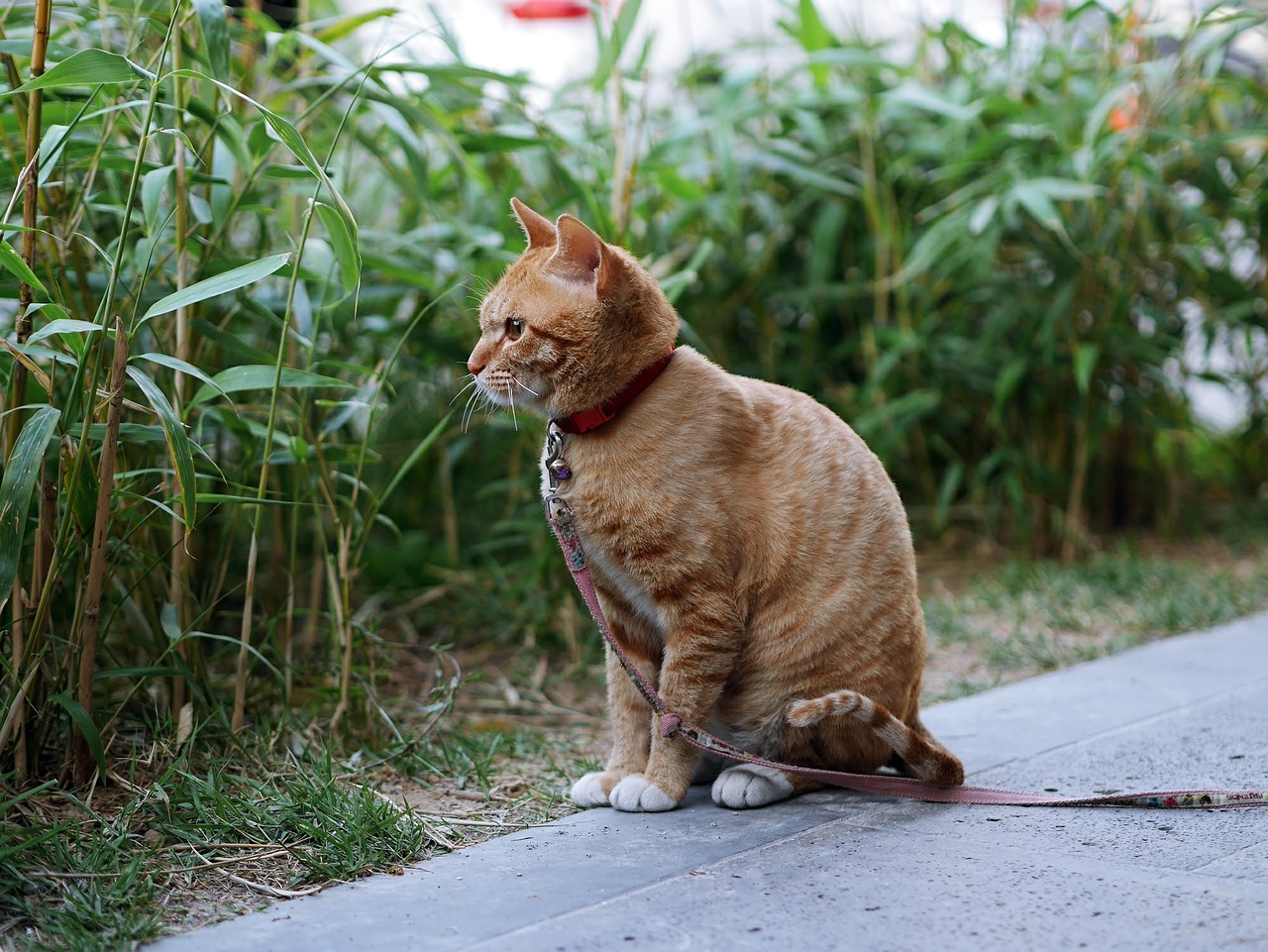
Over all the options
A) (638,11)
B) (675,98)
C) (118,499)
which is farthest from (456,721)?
(675,98)

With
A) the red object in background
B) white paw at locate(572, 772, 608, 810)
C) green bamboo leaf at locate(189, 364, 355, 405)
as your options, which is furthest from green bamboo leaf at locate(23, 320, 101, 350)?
the red object in background

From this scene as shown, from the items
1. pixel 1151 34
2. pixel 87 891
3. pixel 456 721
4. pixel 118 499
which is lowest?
pixel 456 721

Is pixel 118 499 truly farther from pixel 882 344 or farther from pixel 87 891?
pixel 882 344

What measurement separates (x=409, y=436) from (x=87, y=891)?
188 cm

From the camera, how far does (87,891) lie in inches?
56.2

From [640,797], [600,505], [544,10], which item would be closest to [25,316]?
[600,505]

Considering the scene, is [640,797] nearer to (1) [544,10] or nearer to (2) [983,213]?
(2) [983,213]

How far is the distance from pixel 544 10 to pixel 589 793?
311 cm

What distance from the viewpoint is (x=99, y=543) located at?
5.39 ft

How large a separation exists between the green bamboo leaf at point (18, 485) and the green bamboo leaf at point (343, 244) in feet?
1.41

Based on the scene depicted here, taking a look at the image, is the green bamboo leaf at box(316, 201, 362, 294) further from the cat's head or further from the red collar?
the red collar

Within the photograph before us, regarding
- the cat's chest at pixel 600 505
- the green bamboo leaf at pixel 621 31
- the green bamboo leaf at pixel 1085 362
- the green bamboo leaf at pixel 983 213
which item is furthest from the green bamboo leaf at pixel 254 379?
the green bamboo leaf at pixel 1085 362

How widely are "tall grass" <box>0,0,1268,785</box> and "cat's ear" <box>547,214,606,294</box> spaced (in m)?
0.28

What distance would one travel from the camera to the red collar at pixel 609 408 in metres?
1.83
